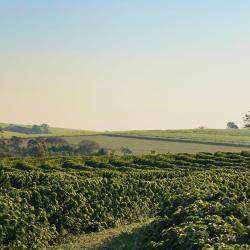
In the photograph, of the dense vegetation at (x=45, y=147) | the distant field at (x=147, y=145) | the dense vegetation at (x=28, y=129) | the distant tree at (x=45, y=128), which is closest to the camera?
the distant field at (x=147, y=145)

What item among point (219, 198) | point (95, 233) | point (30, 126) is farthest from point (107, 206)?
point (30, 126)

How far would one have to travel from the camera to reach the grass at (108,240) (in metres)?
16.7

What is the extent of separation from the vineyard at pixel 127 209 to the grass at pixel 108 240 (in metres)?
0.49

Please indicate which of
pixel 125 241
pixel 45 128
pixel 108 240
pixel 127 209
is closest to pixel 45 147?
pixel 127 209

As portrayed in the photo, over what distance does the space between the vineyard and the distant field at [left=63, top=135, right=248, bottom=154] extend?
158 ft

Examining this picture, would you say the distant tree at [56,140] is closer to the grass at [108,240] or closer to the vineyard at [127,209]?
the vineyard at [127,209]

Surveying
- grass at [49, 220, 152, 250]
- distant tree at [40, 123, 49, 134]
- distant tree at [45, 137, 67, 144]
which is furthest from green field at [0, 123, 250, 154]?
distant tree at [40, 123, 49, 134]

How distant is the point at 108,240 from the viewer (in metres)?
17.8

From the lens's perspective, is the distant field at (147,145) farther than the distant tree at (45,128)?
No

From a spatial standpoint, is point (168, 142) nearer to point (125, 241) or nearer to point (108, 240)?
point (108, 240)

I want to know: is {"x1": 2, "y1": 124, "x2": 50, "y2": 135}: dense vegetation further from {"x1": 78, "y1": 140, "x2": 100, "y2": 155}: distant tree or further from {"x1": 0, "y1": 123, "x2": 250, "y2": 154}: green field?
{"x1": 78, "y1": 140, "x2": 100, "y2": 155}: distant tree

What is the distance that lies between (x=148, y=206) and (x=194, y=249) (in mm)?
12340

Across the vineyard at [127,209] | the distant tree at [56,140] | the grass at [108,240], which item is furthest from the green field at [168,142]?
the grass at [108,240]

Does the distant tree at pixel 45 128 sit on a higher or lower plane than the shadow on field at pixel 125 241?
higher
